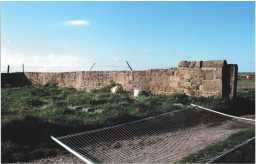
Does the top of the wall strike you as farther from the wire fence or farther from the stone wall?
the wire fence

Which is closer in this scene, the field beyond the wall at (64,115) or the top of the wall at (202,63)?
the field beyond the wall at (64,115)

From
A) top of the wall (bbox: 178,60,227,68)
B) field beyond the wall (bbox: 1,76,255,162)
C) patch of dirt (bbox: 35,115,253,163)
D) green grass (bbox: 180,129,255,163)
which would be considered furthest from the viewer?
top of the wall (bbox: 178,60,227,68)

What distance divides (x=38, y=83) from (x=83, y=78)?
3866 mm

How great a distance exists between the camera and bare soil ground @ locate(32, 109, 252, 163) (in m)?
5.53

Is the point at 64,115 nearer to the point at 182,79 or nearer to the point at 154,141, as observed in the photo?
the point at 154,141

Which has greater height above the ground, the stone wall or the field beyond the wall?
the stone wall

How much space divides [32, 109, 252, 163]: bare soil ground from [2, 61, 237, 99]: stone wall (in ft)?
7.04

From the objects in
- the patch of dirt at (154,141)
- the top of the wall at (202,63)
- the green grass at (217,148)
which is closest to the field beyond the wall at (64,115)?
the patch of dirt at (154,141)

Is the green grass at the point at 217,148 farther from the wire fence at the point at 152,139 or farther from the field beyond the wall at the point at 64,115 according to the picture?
the field beyond the wall at the point at 64,115

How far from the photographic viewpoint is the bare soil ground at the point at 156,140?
5.53m

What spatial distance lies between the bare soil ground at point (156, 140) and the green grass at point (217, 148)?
164mm

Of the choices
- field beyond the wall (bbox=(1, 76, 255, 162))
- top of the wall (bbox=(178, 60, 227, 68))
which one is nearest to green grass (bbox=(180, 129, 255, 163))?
field beyond the wall (bbox=(1, 76, 255, 162))

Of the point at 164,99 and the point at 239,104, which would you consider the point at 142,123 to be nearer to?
the point at 164,99

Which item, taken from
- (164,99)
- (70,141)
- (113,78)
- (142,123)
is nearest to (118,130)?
(142,123)
